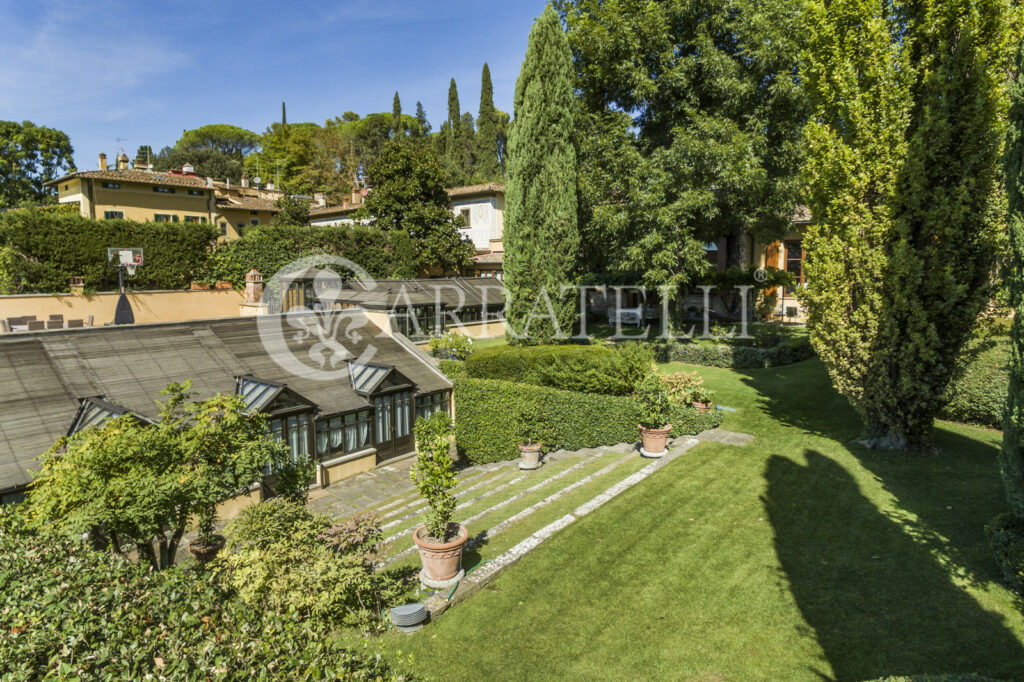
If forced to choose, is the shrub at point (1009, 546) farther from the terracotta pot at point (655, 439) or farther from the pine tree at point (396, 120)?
the pine tree at point (396, 120)

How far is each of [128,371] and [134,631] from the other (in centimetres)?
1425

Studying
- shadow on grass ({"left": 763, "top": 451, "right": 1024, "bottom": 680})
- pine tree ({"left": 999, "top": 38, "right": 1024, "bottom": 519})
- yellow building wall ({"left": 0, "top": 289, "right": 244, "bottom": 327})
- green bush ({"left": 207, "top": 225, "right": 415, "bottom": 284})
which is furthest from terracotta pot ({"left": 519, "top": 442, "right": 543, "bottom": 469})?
green bush ({"left": 207, "top": 225, "right": 415, "bottom": 284})

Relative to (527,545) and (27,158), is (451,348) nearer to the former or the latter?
(527,545)

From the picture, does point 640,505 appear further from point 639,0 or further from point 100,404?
point 639,0

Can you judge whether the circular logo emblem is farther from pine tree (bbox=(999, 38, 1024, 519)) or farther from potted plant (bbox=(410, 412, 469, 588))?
pine tree (bbox=(999, 38, 1024, 519))

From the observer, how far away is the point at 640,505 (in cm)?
1094

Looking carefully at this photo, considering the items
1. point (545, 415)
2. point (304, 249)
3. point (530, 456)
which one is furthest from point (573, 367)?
point (304, 249)

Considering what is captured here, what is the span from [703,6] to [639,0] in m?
2.72

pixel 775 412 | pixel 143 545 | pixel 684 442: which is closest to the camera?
pixel 143 545

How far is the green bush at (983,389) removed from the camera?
45.2 ft

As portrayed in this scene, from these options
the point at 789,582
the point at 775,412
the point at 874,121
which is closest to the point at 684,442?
the point at 775,412

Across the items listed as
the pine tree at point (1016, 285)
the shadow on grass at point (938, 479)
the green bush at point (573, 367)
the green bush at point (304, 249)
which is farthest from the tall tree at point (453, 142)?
the pine tree at point (1016, 285)

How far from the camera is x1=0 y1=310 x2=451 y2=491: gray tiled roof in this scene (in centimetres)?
1320

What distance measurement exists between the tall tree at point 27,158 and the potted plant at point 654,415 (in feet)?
213
